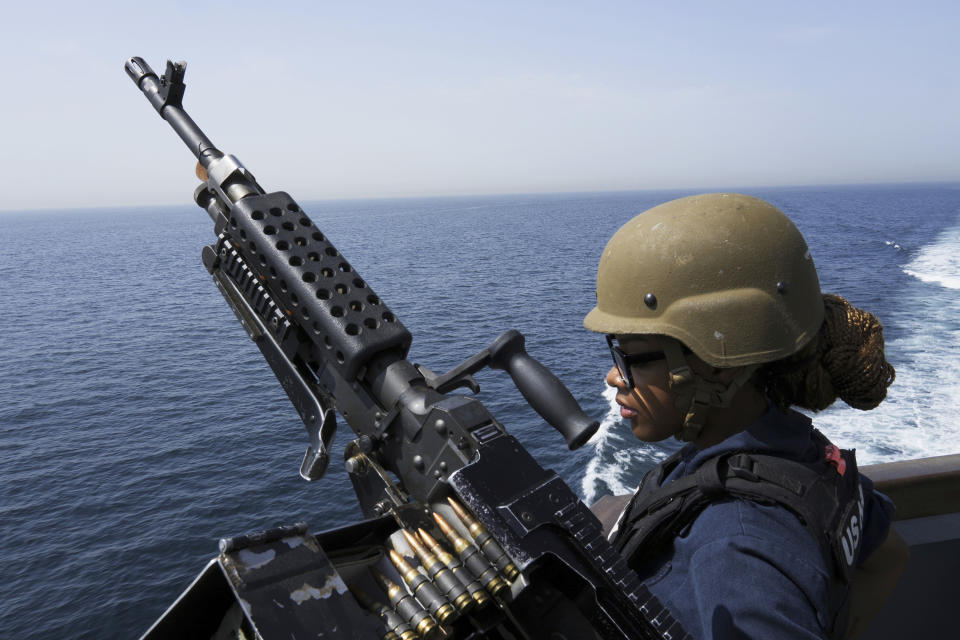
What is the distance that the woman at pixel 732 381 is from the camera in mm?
2344

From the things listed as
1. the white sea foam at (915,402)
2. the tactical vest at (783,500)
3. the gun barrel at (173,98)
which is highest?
the gun barrel at (173,98)

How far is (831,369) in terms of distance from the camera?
2779 millimetres

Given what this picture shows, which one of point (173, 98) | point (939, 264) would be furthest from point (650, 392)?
point (939, 264)

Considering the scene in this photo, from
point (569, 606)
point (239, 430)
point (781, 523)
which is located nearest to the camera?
point (781, 523)

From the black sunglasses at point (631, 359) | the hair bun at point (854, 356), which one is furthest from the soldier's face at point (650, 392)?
the hair bun at point (854, 356)

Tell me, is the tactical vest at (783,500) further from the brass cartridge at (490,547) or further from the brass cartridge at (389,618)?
the brass cartridge at (389,618)

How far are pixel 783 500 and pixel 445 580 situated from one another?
1.18 metres

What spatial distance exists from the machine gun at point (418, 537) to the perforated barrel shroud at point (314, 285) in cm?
1

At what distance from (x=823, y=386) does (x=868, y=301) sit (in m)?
40.7

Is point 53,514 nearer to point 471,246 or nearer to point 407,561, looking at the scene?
point 407,561

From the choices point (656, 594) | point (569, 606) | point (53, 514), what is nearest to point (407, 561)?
point (569, 606)

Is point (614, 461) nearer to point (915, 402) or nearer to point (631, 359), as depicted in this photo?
point (915, 402)

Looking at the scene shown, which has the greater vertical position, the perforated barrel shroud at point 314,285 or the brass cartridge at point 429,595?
the perforated barrel shroud at point 314,285

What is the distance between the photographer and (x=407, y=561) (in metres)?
2.49
